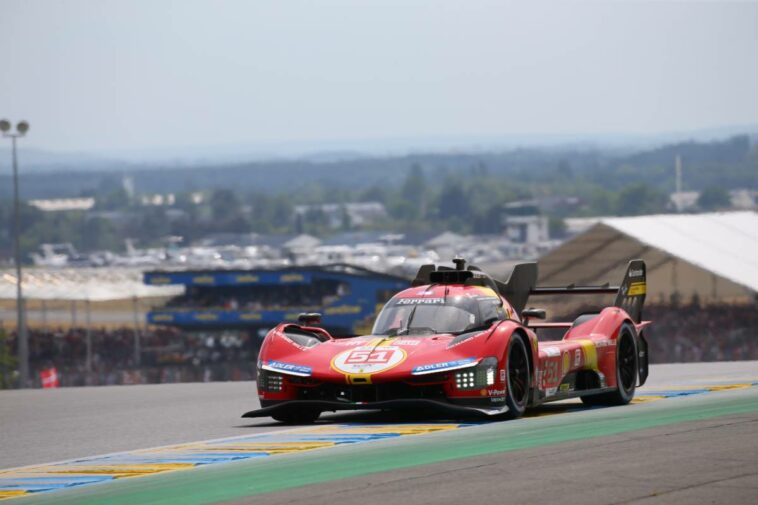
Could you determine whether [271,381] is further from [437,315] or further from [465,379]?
[465,379]

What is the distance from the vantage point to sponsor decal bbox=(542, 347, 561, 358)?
1474 cm

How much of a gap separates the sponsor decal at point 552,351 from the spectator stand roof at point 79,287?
50.8 m

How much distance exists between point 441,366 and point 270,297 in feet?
175

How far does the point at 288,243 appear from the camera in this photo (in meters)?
176

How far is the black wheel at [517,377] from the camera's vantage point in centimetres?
1388

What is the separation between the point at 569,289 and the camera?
Result: 1727 cm

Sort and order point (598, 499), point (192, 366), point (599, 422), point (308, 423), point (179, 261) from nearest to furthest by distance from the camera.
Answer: point (598, 499), point (599, 422), point (308, 423), point (192, 366), point (179, 261)

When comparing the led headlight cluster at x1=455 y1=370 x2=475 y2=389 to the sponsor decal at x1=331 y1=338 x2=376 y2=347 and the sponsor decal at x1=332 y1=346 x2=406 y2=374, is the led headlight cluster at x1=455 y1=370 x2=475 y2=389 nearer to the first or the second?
the sponsor decal at x1=332 y1=346 x2=406 y2=374

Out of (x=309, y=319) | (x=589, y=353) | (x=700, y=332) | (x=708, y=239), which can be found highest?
(x=708, y=239)

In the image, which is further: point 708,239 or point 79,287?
point 79,287

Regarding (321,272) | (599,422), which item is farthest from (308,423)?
(321,272)

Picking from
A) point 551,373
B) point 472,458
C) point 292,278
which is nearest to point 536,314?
point 551,373

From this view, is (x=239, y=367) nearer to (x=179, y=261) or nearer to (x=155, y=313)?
(x=155, y=313)

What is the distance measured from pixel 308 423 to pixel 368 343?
3.40 ft
